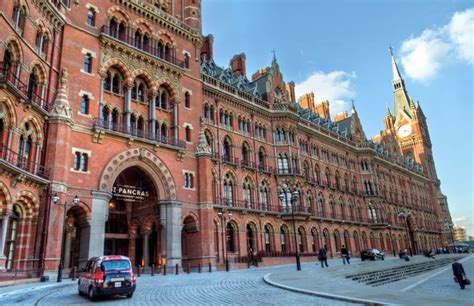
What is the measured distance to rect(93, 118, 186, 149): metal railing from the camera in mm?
28884

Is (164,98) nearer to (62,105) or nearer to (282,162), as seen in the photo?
(62,105)

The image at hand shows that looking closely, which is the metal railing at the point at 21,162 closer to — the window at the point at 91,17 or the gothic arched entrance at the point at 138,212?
the gothic arched entrance at the point at 138,212

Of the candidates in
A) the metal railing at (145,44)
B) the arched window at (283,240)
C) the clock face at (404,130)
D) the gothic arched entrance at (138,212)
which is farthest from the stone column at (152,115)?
the clock face at (404,130)

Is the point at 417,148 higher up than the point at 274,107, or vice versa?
the point at 417,148

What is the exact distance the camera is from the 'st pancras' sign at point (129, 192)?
98.8 feet

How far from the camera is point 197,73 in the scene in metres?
38.9

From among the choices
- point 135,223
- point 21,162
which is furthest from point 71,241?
point 21,162

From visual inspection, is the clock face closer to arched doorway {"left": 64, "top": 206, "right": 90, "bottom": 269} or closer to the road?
arched doorway {"left": 64, "top": 206, "right": 90, "bottom": 269}

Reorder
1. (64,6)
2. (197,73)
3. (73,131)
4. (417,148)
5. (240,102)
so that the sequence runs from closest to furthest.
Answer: (73,131), (64,6), (197,73), (240,102), (417,148)

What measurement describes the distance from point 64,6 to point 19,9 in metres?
6.47

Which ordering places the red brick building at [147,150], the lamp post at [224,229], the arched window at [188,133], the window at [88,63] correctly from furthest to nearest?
the lamp post at [224,229] < the arched window at [188,133] < the window at [88,63] < the red brick building at [147,150]

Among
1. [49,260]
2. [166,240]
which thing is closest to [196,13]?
[166,240]

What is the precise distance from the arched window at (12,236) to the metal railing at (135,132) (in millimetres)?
8454

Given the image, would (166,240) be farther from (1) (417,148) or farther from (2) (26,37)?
(1) (417,148)
